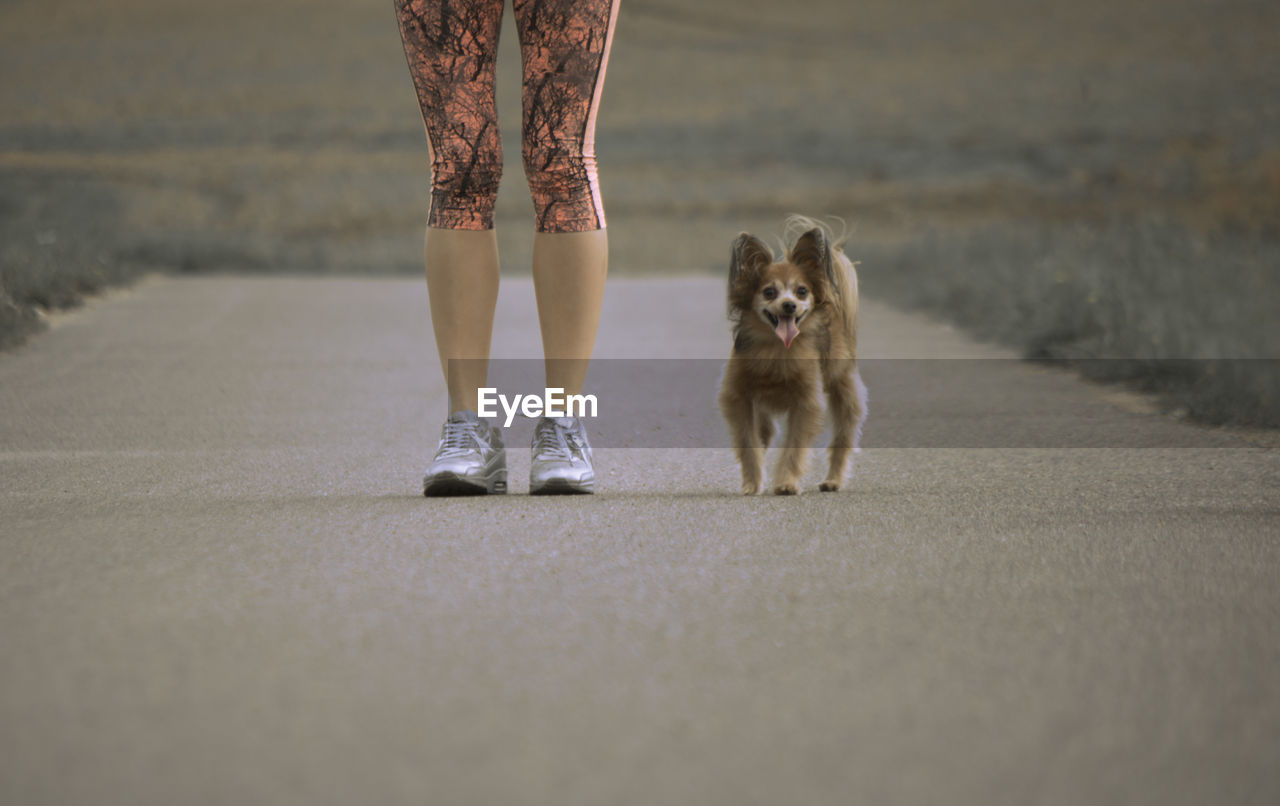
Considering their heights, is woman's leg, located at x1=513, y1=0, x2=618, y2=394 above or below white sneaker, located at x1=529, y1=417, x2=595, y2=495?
above

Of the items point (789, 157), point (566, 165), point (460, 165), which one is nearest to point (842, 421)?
point (566, 165)

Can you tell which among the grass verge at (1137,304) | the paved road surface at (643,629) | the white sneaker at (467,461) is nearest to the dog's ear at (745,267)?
the paved road surface at (643,629)

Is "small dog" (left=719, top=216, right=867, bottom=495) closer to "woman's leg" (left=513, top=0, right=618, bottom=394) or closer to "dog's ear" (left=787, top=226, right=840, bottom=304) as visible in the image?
"dog's ear" (left=787, top=226, right=840, bottom=304)

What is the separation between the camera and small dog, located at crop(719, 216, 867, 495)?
411 centimetres

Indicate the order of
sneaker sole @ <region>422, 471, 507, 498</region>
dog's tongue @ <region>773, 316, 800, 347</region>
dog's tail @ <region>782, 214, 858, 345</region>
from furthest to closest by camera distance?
1. dog's tail @ <region>782, 214, 858, 345</region>
2. dog's tongue @ <region>773, 316, 800, 347</region>
3. sneaker sole @ <region>422, 471, 507, 498</region>

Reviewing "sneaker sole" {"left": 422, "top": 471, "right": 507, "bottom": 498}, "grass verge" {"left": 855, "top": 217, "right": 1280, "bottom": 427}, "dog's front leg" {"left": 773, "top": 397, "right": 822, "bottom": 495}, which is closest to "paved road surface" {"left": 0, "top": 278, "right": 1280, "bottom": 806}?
"sneaker sole" {"left": 422, "top": 471, "right": 507, "bottom": 498}

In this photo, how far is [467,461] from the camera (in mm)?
3768

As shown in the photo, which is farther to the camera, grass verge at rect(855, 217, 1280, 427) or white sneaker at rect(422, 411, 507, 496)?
grass verge at rect(855, 217, 1280, 427)

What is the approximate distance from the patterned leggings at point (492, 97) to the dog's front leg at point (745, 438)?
2.35 feet

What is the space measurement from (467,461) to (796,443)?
3.30ft

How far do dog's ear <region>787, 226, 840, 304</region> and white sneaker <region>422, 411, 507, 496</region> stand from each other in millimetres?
1073

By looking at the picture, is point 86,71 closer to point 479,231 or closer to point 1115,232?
point 1115,232

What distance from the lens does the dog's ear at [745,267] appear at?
4.19 m

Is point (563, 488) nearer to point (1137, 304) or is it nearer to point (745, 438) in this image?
point (745, 438)
